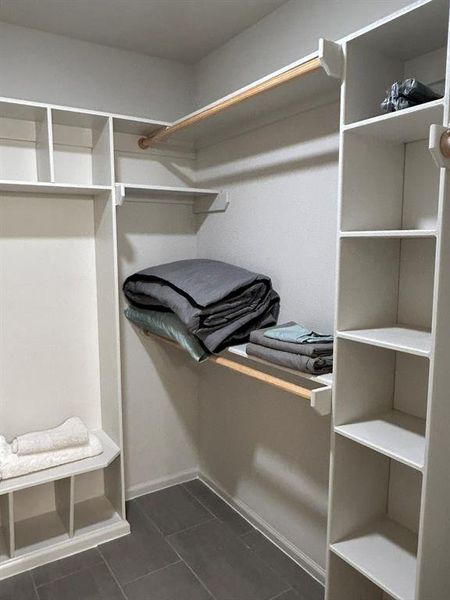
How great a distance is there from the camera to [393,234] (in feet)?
4.29

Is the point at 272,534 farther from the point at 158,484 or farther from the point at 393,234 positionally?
the point at 393,234

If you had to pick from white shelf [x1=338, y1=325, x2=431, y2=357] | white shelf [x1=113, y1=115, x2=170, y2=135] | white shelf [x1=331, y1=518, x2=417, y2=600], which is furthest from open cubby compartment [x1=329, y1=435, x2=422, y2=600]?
white shelf [x1=113, y1=115, x2=170, y2=135]

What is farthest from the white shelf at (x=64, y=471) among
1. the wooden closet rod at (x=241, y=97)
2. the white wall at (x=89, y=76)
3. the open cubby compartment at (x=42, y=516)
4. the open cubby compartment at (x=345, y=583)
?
the white wall at (x=89, y=76)

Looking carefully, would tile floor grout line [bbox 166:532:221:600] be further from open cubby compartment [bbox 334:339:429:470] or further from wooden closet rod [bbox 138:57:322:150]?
wooden closet rod [bbox 138:57:322:150]

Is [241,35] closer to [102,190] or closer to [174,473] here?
[102,190]

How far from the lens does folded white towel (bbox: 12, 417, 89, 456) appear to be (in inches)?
86.7

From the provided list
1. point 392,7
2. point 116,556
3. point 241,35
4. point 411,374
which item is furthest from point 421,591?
point 241,35

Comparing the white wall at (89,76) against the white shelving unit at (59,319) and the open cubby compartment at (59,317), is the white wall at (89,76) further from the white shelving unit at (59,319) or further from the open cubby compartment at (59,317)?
the open cubby compartment at (59,317)

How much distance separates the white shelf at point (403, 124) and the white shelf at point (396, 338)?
62 cm

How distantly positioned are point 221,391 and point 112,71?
5.98 ft

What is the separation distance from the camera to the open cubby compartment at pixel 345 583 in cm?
162

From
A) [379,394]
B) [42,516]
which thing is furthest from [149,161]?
[42,516]

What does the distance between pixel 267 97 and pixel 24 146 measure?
1.22 m

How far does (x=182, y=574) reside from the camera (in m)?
2.15
